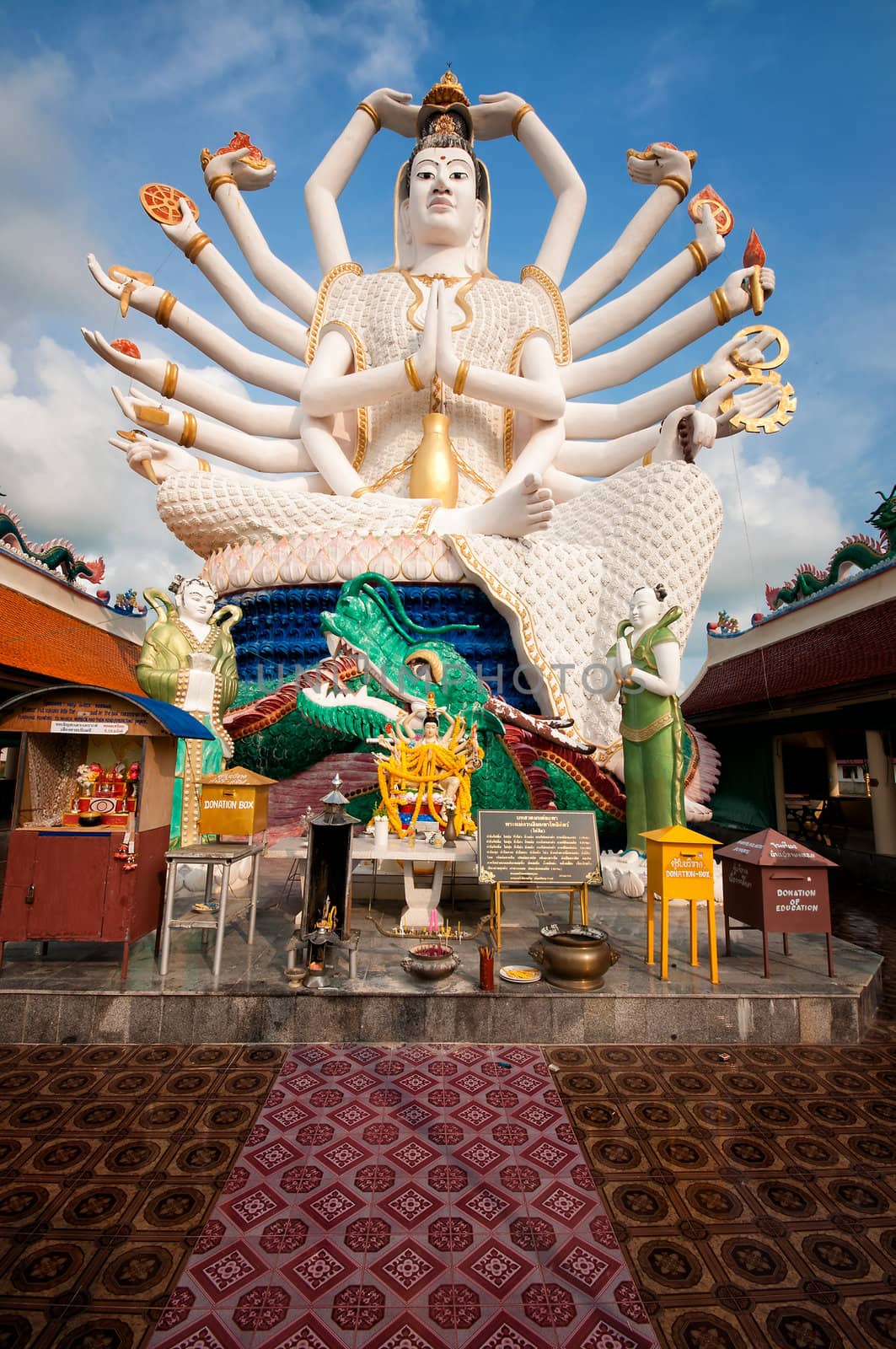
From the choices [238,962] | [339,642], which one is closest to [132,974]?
[238,962]

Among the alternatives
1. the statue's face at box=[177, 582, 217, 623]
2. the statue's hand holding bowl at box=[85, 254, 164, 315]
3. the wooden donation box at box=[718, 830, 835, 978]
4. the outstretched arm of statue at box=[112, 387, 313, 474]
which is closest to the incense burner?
the wooden donation box at box=[718, 830, 835, 978]

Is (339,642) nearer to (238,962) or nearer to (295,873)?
(295,873)

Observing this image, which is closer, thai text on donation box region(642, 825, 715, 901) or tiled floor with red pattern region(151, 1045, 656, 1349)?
tiled floor with red pattern region(151, 1045, 656, 1349)

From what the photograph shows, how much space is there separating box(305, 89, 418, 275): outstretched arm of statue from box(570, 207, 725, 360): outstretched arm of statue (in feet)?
14.3

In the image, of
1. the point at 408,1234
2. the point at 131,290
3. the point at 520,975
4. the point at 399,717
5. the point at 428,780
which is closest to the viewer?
the point at 408,1234

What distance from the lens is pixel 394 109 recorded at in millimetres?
12258

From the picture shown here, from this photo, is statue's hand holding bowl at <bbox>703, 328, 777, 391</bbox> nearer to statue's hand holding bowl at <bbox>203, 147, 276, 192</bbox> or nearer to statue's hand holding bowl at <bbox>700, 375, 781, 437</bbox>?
statue's hand holding bowl at <bbox>700, 375, 781, 437</bbox>

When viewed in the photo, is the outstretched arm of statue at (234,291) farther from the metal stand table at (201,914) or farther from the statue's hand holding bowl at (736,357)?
the metal stand table at (201,914)

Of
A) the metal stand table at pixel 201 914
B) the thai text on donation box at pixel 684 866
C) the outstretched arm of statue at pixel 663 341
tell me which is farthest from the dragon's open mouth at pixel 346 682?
the outstretched arm of statue at pixel 663 341

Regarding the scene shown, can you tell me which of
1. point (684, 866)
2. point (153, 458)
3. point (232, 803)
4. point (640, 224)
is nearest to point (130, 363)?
point (153, 458)

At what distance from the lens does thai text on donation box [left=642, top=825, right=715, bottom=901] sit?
4047mm

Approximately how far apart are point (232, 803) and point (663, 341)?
9718 mm

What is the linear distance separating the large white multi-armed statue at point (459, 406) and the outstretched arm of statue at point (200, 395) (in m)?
0.03

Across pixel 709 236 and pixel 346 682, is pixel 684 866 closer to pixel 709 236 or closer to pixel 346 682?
pixel 346 682
